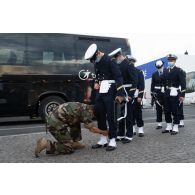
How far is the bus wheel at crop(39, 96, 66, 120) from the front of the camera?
39.7ft

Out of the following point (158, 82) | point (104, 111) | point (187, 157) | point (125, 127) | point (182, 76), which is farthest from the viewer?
point (158, 82)

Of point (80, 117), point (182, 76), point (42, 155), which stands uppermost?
point (182, 76)

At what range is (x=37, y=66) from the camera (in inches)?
484

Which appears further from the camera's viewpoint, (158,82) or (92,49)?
(158,82)

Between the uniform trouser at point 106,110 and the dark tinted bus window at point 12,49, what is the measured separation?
19.5 ft

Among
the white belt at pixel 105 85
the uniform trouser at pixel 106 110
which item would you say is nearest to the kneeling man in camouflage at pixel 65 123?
the uniform trouser at pixel 106 110

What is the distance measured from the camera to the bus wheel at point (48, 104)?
12.1 metres

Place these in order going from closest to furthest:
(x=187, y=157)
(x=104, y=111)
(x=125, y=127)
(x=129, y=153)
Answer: (x=187, y=157), (x=129, y=153), (x=104, y=111), (x=125, y=127)

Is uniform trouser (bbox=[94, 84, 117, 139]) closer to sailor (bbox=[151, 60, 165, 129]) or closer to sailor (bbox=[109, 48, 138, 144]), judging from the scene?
sailor (bbox=[109, 48, 138, 144])

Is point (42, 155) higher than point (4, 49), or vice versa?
point (4, 49)

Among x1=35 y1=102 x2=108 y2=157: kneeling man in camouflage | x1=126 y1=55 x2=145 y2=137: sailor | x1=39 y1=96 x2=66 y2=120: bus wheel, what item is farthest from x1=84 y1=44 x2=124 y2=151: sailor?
x1=39 y1=96 x2=66 y2=120: bus wheel

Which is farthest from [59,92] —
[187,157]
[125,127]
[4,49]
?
[187,157]

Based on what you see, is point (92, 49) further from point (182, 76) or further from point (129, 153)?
point (182, 76)

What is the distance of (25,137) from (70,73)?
4.49 m
